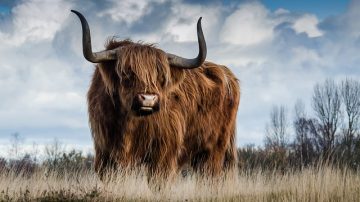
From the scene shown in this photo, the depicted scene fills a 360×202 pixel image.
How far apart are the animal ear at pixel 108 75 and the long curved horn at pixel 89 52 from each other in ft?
0.36

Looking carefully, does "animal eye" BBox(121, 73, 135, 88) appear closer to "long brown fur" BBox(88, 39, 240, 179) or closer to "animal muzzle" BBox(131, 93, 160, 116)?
"long brown fur" BBox(88, 39, 240, 179)

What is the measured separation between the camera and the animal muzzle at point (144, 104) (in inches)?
327

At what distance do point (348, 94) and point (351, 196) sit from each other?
32.6 meters

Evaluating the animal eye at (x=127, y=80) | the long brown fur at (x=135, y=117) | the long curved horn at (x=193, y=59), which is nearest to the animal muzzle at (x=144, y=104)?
the long brown fur at (x=135, y=117)

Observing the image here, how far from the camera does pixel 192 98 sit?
10875 millimetres

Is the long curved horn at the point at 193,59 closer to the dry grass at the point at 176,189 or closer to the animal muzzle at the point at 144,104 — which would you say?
the animal muzzle at the point at 144,104

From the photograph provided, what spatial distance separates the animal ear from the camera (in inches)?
355

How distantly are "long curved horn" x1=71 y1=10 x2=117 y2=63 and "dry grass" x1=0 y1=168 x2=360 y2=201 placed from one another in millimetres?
1834

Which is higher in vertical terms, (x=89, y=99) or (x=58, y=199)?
(x=89, y=99)

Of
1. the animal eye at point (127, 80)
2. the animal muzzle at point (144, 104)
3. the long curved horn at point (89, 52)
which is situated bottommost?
the animal muzzle at point (144, 104)

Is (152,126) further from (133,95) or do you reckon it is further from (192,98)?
(192,98)

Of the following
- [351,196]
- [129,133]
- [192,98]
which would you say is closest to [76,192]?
[129,133]

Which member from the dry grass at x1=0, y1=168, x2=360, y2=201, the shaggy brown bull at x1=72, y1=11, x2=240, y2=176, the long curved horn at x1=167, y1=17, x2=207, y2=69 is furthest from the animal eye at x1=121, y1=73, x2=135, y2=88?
the dry grass at x1=0, y1=168, x2=360, y2=201

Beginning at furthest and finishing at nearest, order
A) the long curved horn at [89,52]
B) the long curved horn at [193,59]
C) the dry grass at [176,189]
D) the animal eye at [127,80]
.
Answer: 1. the long curved horn at [193,59]
2. the long curved horn at [89,52]
3. the animal eye at [127,80]
4. the dry grass at [176,189]
